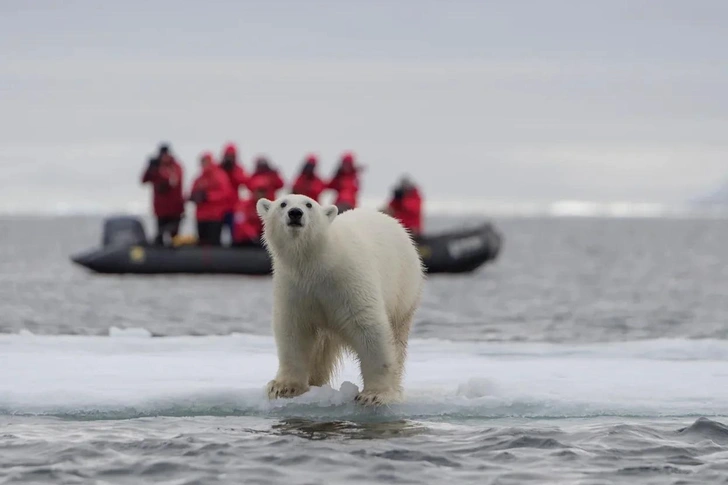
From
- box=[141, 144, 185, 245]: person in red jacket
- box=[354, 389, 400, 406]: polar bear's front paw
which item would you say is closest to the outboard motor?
box=[141, 144, 185, 245]: person in red jacket

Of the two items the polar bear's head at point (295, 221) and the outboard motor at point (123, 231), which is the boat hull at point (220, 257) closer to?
the outboard motor at point (123, 231)

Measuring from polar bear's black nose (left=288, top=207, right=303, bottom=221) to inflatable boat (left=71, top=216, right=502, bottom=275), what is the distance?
17065 millimetres

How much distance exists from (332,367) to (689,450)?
8.54 ft

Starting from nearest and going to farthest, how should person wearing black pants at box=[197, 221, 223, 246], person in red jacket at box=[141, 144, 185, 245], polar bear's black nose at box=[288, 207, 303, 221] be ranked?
polar bear's black nose at box=[288, 207, 303, 221], person in red jacket at box=[141, 144, 185, 245], person wearing black pants at box=[197, 221, 223, 246]

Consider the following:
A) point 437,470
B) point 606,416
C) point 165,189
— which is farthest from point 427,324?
point 437,470

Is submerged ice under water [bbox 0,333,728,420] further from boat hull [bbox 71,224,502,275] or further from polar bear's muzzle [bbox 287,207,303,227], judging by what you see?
boat hull [bbox 71,224,502,275]

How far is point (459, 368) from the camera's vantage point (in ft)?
33.1

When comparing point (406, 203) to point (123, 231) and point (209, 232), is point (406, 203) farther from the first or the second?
point (123, 231)

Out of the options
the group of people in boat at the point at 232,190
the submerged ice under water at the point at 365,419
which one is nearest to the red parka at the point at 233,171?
the group of people in boat at the point at 232,190

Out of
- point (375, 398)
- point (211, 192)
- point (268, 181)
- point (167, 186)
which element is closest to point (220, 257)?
point (211, 192)

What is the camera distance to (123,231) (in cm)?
2661

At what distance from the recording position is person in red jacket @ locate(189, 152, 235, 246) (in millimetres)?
24281

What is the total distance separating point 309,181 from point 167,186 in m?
2.71

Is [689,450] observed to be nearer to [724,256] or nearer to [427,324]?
[427,324]
